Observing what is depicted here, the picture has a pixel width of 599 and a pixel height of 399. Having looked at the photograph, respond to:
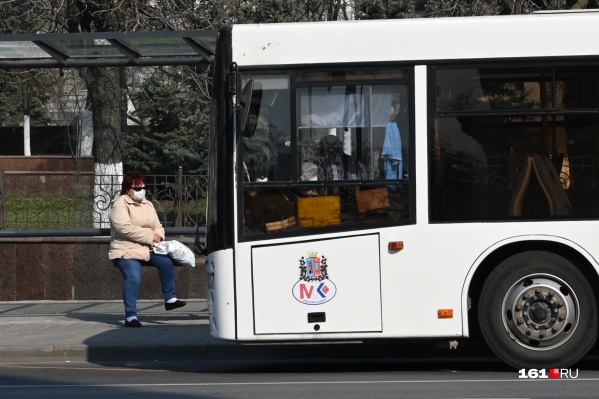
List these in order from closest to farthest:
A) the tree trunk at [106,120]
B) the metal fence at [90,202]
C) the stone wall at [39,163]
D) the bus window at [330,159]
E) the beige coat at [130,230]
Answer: the bus window at [330,159]
the beige coat at [130,230]
the metal fence at [90,202]
the tree trunk at [106,120]
the stone wall at [39,163]

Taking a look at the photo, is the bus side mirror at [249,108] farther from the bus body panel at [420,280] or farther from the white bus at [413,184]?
the bus body panel at [420,280]

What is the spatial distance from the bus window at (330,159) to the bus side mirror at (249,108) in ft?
0.16

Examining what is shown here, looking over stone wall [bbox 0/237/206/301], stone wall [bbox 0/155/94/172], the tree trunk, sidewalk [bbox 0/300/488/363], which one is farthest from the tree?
stone wall [bbox 0/155/94/172]

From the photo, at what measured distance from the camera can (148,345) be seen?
457 inches

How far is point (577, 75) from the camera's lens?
31.9ft

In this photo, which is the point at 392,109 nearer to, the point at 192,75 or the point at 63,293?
the point at 63,293

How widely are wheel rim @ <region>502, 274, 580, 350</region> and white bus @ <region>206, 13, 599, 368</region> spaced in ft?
0.04

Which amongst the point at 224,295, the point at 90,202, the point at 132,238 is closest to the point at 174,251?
the point at 132,238

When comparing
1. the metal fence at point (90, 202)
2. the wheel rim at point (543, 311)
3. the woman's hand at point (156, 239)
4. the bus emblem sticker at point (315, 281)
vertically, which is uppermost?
the metal fence at point (90, 202)

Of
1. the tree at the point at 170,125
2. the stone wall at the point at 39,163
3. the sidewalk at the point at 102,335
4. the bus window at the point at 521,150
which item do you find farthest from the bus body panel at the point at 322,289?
the stone wall at the point at 39,163

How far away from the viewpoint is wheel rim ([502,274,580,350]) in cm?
948

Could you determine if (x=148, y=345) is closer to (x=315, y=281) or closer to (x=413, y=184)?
(x=315, y=281)

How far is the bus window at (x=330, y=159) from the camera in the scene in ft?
31.8

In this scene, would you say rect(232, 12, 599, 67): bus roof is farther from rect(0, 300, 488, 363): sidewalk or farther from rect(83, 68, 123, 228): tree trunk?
rect(83, 68, 123, 228): tree trunk
